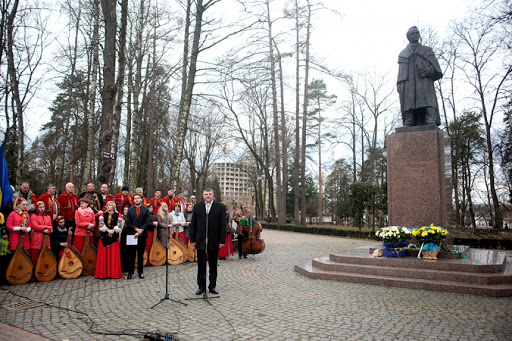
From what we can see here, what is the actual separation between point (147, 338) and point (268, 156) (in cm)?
2972

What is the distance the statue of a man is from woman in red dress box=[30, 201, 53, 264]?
9149 mm

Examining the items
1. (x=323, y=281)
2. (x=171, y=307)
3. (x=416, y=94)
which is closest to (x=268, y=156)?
(x=416, y=94)

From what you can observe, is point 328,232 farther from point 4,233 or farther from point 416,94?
point 4,233

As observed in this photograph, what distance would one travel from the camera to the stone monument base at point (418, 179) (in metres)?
8.48

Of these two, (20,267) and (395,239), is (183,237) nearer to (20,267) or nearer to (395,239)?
(20,267)

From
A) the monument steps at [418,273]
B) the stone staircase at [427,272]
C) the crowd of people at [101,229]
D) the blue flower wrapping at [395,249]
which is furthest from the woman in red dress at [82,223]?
the blue flower wrapping at [395,249]

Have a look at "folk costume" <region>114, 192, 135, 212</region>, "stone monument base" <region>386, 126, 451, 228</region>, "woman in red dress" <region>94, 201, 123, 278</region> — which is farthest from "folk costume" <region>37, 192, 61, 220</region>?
"stone monument base" <region>386, 126, 451, 228</region>

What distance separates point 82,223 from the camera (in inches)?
298

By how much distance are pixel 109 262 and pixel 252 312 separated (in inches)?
153

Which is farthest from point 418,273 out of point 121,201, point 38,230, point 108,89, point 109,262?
point 108,89

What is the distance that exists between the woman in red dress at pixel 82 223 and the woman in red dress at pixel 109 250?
27cm

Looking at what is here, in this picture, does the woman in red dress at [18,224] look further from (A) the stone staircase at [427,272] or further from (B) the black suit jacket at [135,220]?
(A) the stone staircase at [427,272]

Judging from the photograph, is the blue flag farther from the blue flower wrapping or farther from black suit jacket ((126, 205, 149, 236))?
the blue flower wrapping

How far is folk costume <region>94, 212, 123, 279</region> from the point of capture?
7246mm
